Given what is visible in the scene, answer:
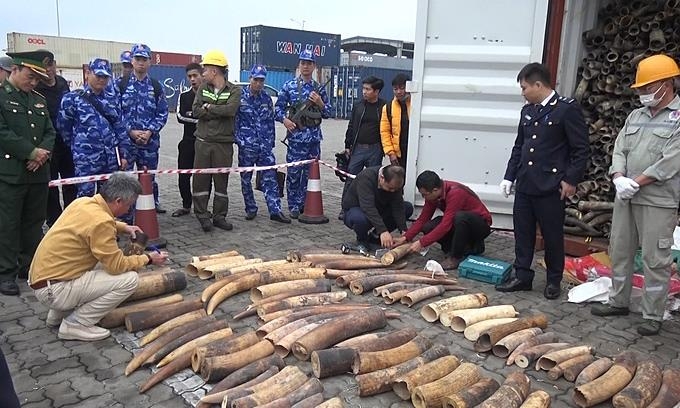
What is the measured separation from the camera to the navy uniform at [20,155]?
173 inches

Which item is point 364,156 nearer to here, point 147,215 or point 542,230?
point 147,215

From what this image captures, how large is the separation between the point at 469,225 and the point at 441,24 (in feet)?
7.43

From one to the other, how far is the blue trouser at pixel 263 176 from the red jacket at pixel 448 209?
224 cm

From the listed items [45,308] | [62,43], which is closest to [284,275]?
[45,308]

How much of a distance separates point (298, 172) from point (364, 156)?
911 mm

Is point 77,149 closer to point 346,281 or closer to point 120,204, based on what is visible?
point 120,204

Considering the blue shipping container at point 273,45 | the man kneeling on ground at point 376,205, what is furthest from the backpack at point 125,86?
the blue shipping container at point 273,45

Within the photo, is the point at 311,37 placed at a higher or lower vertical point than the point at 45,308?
higher

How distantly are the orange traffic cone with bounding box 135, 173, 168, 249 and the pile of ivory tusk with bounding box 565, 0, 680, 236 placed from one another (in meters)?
4.42

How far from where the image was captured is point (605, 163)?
5973mm

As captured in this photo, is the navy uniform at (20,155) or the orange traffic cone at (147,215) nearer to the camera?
the navy uniform at (20,155)

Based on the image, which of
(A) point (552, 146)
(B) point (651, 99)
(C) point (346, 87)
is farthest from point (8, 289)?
(C) point (346, 87)

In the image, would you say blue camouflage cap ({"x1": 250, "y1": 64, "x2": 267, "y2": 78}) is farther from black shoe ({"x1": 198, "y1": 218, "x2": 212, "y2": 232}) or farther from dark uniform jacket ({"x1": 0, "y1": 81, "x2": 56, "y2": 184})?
dark uniform jacket ({"x1": 0, "y1": 81, "x2": 56, "y2": 184})

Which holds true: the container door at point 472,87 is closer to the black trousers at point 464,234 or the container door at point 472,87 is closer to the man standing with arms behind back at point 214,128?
the black trousers at point 464,234
